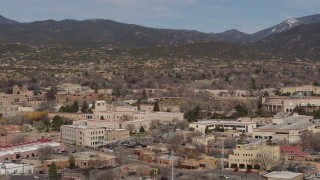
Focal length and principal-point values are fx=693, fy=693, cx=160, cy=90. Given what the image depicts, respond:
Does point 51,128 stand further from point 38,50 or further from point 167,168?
point 38,50

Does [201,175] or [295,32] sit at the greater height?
[295,32]

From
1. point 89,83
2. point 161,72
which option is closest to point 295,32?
point 161,72

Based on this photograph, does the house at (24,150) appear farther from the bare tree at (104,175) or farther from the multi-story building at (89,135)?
the bare tree at (104,175)

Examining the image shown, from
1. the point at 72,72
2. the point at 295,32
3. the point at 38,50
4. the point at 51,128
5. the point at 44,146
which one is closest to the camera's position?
the point at 44,146

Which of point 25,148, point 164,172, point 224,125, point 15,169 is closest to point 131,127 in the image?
point 224,125

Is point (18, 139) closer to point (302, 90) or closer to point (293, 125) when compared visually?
point (293, 125)

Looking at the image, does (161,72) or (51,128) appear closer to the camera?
(51,128)
